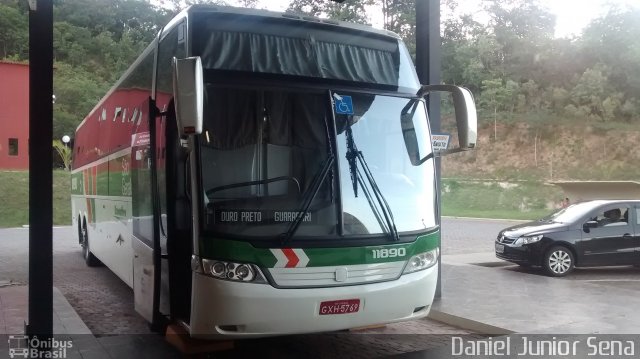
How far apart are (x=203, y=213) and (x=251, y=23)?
6.03 feet

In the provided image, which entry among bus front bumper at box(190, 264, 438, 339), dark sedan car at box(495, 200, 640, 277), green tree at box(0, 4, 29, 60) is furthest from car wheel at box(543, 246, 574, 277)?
green tree at box(0, 4, 29, 60)

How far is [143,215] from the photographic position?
5.98 m

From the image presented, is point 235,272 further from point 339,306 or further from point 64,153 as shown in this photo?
point 64,153

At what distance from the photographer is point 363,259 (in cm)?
469

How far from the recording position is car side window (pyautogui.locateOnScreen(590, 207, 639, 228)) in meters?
11.1

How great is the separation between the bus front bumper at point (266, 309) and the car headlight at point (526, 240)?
7.19 metres

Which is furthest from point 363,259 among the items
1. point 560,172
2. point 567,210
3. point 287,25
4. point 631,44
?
point 631,44

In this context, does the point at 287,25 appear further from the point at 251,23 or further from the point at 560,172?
the point at 560,172

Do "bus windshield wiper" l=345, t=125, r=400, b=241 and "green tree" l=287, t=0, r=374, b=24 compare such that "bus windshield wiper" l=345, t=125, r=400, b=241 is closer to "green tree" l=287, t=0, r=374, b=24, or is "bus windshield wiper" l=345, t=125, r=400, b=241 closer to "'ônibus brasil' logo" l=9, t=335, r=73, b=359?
"'ônibus brasil' logo" l=9, t=335, r=73, b=359

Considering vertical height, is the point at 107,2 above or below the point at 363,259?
above

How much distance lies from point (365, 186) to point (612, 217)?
8.42 metres

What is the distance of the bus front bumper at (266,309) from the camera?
→ 4.33m

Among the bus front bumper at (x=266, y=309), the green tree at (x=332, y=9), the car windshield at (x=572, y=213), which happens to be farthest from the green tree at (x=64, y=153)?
the bus front bumper at (x=266, y=309)

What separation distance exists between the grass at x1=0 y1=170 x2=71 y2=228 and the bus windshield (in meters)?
25.6
